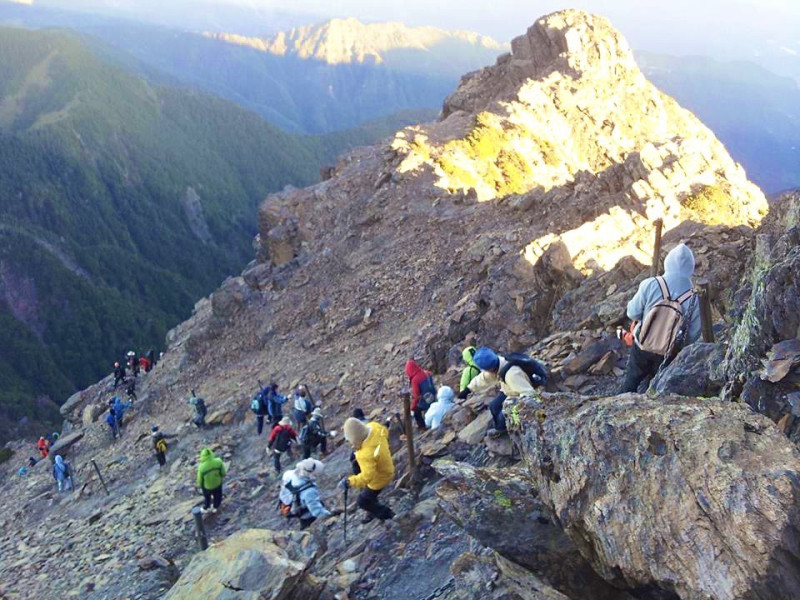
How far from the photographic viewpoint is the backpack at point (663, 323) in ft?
26.5

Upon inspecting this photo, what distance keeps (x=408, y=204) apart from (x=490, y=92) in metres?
15.6

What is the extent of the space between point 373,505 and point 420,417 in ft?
15.4

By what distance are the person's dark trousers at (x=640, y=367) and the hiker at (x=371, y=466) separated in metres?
3.80

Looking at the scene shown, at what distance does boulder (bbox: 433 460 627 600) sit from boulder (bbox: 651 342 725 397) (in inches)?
85.7

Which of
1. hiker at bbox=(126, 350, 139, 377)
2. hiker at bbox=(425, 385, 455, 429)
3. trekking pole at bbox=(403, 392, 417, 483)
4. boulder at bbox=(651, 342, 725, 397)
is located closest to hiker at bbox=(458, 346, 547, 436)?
trekking pole at bbox=(403, 392, 417, 483)

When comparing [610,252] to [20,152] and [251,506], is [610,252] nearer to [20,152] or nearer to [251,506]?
[251,506]

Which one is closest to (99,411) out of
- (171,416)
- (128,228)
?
(171,416)

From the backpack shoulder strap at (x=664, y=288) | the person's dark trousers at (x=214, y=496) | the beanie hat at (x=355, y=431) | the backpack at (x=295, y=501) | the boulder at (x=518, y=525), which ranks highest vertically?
the backpack shoulder strap at (x=664, y=288)

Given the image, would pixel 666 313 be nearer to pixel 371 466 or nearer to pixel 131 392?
pixel 371 466

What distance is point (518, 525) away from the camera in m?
6.33

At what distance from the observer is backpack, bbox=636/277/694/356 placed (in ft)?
26.5

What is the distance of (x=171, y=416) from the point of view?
2775 cm

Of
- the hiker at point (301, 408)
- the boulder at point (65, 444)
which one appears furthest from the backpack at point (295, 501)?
the boulder at point (65, 444)

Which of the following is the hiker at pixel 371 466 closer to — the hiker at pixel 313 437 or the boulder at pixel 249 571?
the boulder at pixel 249 571
